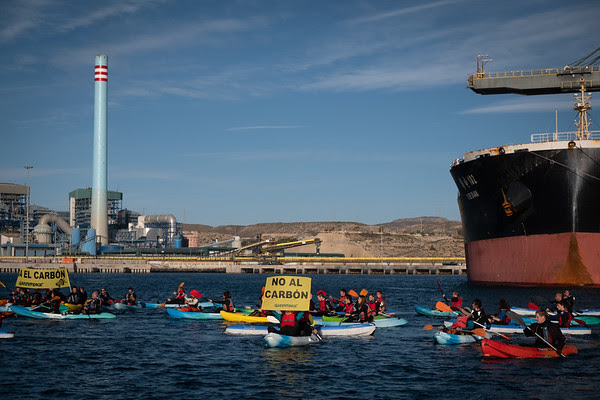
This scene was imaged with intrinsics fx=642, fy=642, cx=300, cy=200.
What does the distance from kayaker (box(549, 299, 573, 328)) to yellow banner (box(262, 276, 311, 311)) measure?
1249cm

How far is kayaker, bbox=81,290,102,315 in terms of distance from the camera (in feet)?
133

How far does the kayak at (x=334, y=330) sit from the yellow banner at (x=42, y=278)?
46.0 feet

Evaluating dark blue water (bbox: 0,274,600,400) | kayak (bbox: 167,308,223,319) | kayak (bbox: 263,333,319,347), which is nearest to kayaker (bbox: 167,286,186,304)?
kayak (bbox: 167,308,223,319)

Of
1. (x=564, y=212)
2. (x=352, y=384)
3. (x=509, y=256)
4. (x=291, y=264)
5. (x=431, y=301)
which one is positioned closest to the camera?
(x=352, y=384)

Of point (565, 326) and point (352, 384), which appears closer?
point (352, 384)

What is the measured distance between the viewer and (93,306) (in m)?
41.2

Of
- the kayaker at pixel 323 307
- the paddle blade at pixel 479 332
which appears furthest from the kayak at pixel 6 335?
the paddle blade at pixel 479 332

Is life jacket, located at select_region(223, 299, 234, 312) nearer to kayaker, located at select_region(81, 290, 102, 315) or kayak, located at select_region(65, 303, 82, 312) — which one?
kayaker, located at select_region(81, 290, 102, 315)

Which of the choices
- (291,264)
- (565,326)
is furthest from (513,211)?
(291,264)

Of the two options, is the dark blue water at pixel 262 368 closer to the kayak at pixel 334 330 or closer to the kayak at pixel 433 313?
the kayak at pixel 334 330

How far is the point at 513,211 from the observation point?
52.7 meters

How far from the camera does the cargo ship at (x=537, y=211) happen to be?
49.4m

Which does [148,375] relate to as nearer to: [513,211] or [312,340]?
[312,340]

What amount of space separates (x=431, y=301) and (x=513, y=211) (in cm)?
1168
